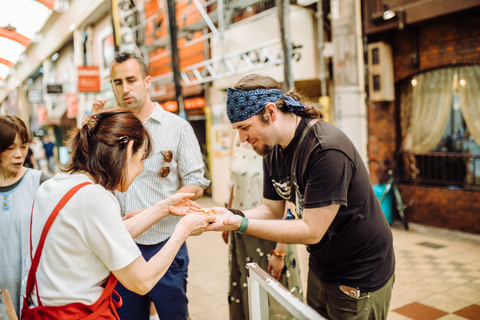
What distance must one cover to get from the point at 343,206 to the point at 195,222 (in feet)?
2.50

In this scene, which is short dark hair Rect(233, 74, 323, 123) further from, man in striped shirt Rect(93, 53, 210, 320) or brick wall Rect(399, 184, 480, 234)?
brick wall Rect(399, 184, 480, 234)

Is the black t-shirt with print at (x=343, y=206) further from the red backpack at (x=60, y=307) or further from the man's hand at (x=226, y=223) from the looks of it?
the red backpack at (x=60, y=307)

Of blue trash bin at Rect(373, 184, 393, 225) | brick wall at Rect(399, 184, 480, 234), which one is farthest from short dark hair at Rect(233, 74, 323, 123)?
brick wall at Rect(399, 184, 480, 234)

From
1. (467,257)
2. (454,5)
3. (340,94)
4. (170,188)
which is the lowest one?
(467,257)

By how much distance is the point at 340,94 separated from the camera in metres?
6.43

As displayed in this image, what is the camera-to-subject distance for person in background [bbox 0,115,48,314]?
2.61m

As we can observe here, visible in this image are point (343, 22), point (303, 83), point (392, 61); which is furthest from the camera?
point (303, 83)

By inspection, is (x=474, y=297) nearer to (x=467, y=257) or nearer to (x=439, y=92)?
(x=467, y=257)

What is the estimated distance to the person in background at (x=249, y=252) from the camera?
10.0ft

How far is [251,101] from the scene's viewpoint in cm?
198

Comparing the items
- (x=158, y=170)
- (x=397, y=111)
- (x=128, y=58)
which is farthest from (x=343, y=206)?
(x=397, y=111)

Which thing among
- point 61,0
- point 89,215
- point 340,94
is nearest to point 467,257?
point 340,94

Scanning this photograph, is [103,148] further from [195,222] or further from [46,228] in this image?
[195,222]

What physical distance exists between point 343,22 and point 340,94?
1.60m
